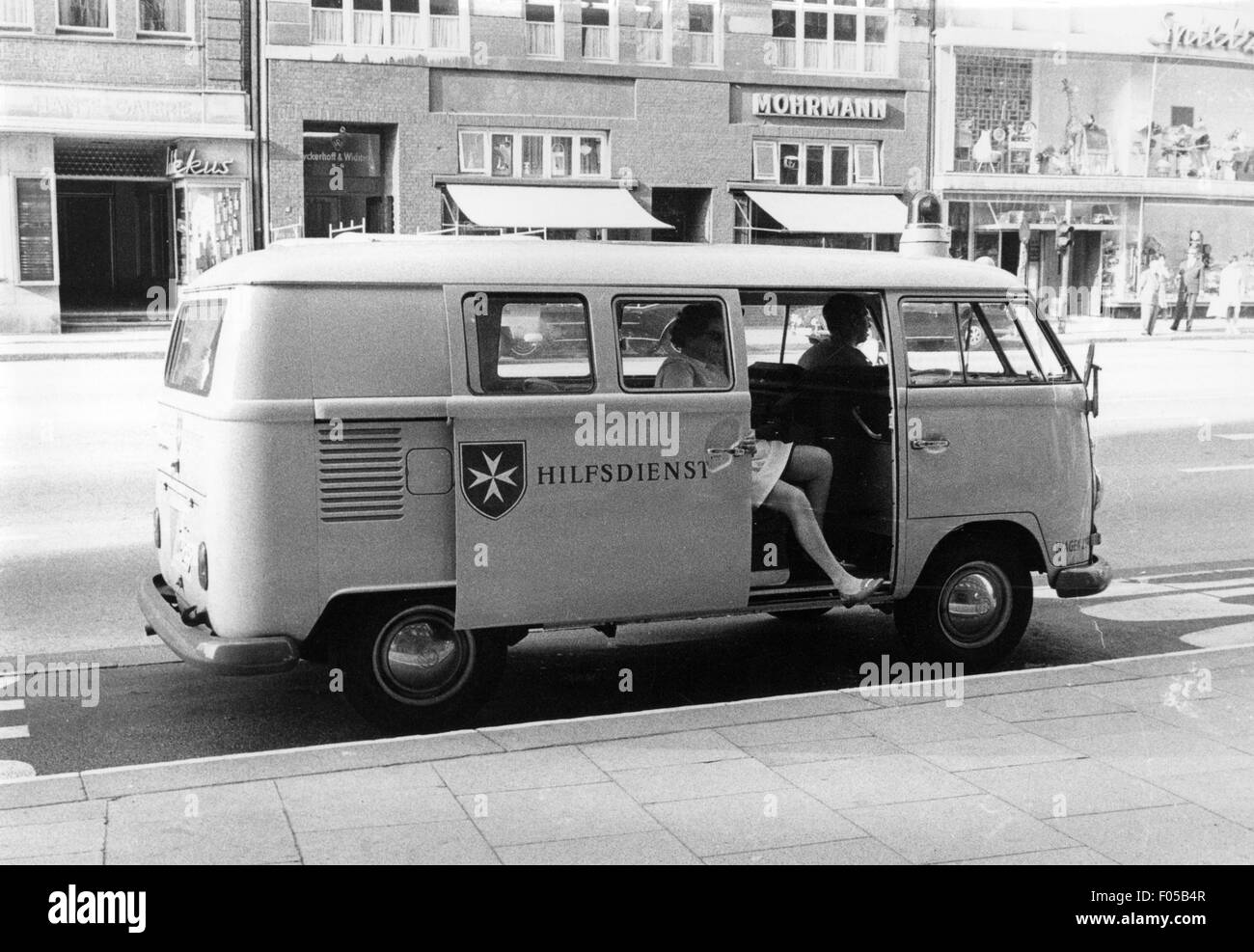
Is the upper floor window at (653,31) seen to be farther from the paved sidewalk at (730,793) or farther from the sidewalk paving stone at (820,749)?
the sidewalk paving stone at (820,749)

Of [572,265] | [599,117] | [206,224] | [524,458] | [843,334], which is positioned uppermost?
[599,117]

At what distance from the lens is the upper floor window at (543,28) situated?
31.1 metres

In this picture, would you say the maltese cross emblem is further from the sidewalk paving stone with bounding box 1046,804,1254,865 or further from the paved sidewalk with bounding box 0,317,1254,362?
the paved sidewalk with bounding box 0,317,1254,362

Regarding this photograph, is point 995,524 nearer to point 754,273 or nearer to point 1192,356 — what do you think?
point 754,273

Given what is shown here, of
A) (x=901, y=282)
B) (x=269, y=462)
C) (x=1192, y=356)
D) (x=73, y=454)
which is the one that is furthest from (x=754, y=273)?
(x=1192, y=356)

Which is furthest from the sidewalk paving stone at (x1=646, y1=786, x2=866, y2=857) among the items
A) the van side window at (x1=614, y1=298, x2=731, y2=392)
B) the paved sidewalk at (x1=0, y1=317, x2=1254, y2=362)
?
the paved sidewalk at (x1=0, y1=317, x2=1254, y2=362)

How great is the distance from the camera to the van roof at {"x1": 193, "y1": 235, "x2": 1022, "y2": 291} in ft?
20.2

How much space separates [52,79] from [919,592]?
24503mm

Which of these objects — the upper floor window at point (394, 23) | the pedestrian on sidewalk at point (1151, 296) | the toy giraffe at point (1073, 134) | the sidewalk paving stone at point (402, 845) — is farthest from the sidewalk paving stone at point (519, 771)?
the toy giraffe at point (1073, 134)

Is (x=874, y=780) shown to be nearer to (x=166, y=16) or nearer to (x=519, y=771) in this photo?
(x=519, y=771)

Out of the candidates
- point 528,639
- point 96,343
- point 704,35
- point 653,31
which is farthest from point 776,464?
point 704,35

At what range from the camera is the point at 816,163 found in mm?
34531

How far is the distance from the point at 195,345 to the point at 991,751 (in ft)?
12.6

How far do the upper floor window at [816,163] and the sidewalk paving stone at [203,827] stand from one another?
98.0 feet
